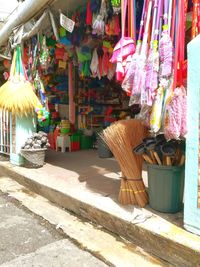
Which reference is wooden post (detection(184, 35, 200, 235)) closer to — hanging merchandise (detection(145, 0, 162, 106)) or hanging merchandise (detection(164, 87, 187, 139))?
hanging merchandise (detection(164, 87, 187, 139))

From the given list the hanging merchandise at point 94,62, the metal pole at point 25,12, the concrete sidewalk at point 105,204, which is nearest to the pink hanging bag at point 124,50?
the concrete sidewalk at point 105,204

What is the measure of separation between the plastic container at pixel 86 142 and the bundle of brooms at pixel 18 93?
2.46 m

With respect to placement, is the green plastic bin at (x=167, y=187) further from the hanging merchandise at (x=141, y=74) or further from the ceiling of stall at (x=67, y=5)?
the ceiling of stall at (x=67, y=5)

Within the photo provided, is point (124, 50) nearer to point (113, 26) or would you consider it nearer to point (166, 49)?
point (166, 49)

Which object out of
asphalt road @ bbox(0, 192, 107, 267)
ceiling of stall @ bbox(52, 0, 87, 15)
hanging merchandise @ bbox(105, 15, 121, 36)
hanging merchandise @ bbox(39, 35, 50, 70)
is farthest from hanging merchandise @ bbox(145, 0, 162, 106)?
hanging merchandise @ bbox(39, 35, 50, 70)

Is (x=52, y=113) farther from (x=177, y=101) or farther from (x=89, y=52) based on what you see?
(x=177, y=101)

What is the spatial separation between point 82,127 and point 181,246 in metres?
5.67

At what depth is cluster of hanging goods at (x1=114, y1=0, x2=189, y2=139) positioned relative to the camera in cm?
252

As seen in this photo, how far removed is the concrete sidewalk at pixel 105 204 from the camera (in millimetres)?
2479

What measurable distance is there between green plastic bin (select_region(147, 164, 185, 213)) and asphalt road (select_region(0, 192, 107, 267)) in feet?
2.85

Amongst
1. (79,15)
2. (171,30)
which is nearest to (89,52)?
(79,15)

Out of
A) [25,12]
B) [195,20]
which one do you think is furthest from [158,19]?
[25,12]

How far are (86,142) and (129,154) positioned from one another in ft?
15.2

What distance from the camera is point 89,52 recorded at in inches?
201
